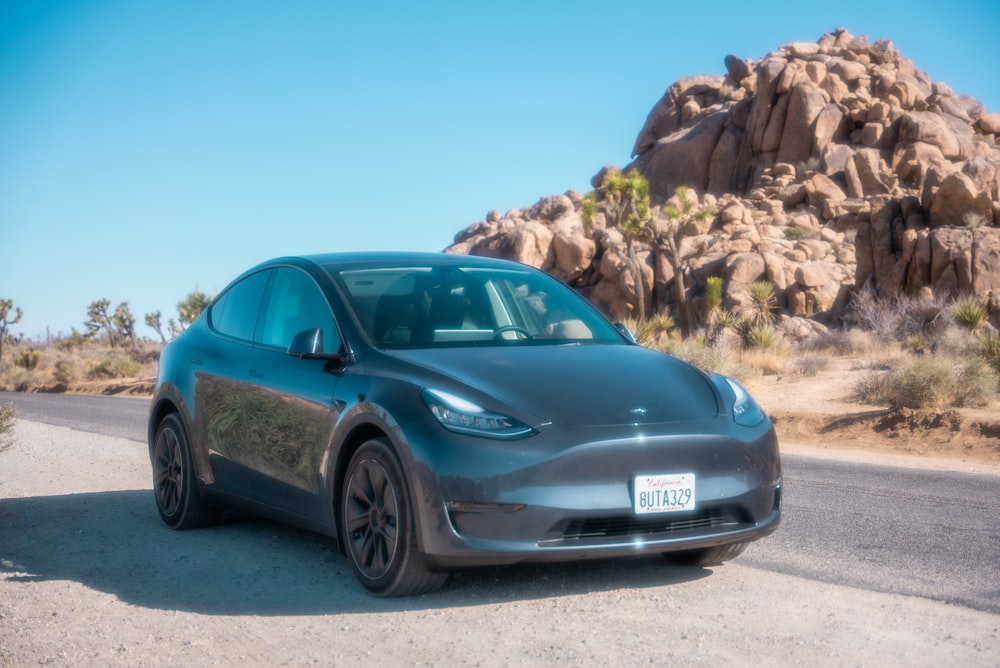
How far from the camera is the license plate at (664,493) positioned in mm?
4871

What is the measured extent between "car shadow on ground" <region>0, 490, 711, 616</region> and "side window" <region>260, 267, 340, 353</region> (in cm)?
120

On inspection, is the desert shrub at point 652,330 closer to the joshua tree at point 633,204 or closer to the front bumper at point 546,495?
the joshua tree at point 633,204

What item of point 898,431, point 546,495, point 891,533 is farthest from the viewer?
point 898,431

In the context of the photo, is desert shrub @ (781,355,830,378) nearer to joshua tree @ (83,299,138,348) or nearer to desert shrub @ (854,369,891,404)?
desert shrub @ (854,369,891,404)

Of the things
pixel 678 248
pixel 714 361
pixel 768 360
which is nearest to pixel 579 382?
pixel 714 361

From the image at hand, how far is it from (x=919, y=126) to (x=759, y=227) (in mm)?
11119

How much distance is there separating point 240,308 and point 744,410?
3.34 metres

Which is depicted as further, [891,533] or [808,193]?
[808,193]

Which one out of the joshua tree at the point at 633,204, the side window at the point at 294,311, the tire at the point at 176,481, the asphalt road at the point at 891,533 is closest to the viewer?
the asphalt road at the point at 891,533

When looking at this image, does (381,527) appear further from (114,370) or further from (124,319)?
(124,319)

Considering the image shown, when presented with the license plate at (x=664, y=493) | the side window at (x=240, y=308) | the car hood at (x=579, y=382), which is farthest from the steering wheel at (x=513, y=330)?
the side window at (x=240, y=308)

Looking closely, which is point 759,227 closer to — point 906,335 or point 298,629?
point 906,335

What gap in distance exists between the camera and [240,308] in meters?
7.19

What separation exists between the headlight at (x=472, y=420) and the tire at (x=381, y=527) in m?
0.31
